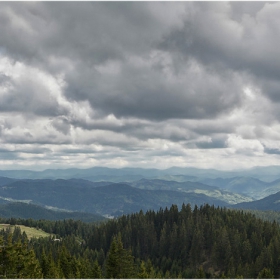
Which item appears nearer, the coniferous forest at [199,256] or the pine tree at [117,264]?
the pine tree at [117,264]

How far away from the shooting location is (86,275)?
9862 cm

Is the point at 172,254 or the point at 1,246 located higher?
the point at 1,246

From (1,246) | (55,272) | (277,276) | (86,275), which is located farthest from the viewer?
(277,276)

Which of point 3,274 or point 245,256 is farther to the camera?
point 245,256

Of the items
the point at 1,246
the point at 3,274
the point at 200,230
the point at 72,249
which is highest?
the point at 1,246

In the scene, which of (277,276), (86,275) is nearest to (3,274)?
(86,275)

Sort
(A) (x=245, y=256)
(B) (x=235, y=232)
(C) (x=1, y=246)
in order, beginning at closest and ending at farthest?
1. (C) (x=1, y=246)
2. (A) (x=245, y=256)
3. (B) (x=235, y=232)

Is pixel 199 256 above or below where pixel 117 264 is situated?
below

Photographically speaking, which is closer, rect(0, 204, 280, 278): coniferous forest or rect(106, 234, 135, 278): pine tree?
rect(106, 234, 135, 278): pine tree

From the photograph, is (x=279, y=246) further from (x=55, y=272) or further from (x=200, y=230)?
(x=55, y=272)

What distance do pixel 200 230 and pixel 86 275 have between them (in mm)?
107706

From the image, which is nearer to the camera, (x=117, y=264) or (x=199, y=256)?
(x=117, y=264)

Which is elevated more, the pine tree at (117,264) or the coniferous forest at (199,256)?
the pine tree at (117,264)

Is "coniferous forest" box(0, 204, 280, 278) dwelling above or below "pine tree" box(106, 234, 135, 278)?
below
